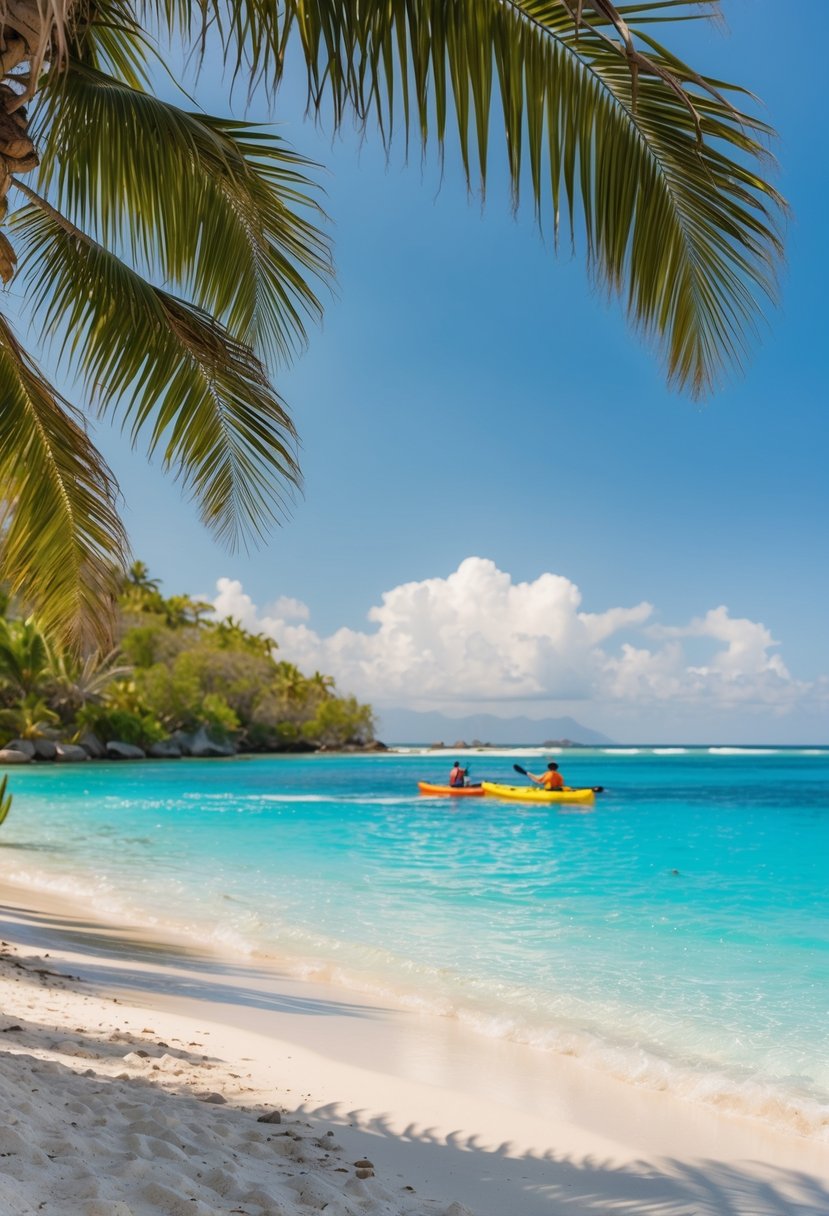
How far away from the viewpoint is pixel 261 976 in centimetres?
689

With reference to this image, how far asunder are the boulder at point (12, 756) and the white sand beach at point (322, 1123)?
39255 millimetres

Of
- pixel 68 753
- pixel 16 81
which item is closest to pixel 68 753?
pixel 68 753

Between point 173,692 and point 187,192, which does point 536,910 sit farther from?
point 173,692

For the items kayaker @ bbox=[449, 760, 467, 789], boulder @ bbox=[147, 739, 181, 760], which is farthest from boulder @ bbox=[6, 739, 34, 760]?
kayaker @ bbox=[449, 760, 467, 789]

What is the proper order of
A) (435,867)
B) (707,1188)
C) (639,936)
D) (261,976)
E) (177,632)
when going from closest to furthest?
(707,1188), (261,976), (639,936), (435,867), (177,632)

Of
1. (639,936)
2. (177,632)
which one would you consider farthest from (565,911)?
(177,632)

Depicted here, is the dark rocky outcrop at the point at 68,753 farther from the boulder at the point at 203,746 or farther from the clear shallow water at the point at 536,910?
Answer: the clear shallow water at the point at 536,910

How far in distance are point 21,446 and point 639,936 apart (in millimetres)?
7284

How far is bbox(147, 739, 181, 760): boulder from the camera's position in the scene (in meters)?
54.4

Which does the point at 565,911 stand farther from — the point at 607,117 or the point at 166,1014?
the point at 607,117

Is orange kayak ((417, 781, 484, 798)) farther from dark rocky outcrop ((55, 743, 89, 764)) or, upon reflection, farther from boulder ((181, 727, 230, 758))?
boulder ((181, 727, 230, 758))

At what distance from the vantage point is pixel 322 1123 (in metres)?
3.49

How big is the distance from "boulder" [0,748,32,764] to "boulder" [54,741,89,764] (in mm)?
2123

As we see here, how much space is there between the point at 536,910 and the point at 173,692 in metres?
46.7
